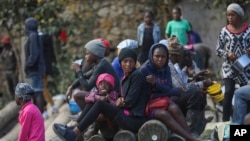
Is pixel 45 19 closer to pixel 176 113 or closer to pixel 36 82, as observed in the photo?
pixel 36 82

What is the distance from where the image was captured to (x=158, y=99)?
971 cm

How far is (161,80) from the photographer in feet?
32.5

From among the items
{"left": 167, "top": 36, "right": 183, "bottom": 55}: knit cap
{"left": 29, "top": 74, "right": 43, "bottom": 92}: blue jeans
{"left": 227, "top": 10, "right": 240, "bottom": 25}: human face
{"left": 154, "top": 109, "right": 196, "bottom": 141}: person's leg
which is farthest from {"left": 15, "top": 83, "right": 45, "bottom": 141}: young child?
{"left": 29, "top": 74, "right": 43, "bottom": 92}: blue jeans

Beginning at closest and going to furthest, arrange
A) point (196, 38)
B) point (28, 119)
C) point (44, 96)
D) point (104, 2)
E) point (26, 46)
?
point (28, 119) → point (26, 46) → point (44, 96) → point (196, 38) → point (104, 2)

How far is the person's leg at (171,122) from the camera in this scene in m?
9.54

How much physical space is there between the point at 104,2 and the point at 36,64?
499 cm

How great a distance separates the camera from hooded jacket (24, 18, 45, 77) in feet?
42.8

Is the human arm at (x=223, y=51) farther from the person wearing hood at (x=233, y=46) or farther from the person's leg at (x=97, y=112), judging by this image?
the person's leg at (x=97, y=112)

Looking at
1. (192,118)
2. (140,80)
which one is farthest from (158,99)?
(192,118)

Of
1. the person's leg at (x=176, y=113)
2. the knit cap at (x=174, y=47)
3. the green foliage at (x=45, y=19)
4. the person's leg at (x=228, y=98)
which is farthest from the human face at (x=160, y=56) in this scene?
the green foliage at (x=45, y=19)

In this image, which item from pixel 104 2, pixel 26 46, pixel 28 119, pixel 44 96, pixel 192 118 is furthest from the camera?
pixel 104 2

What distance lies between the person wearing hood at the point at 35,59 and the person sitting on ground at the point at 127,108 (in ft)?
11.9

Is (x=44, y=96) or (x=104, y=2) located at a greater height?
(x=104, y=2)

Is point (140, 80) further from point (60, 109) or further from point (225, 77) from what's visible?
point (60, 109)
